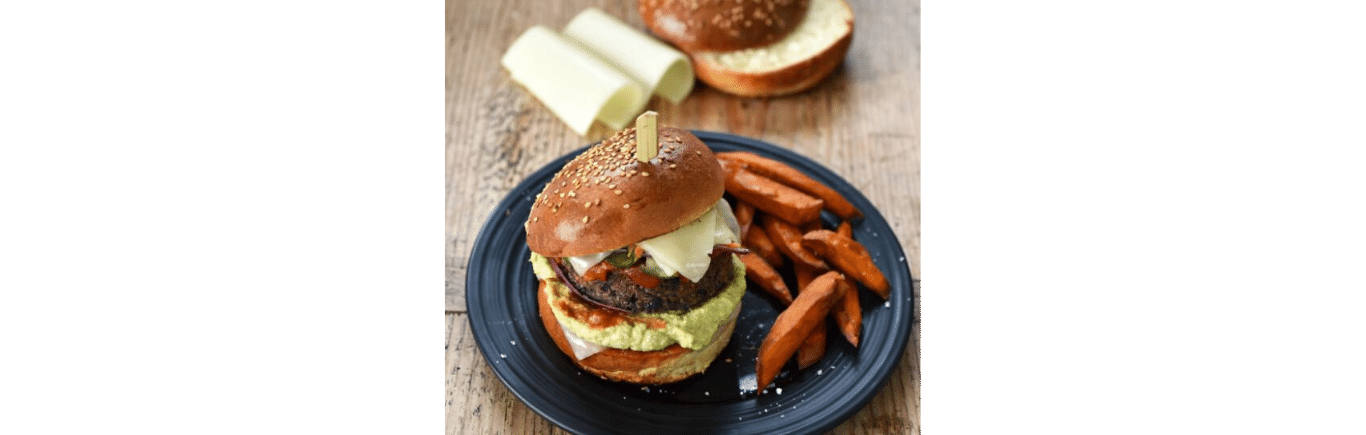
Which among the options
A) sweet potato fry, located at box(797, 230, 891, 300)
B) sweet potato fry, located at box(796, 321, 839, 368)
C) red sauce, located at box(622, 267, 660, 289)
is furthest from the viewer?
sweet potato fry, located at box(797, 230, 891, 300)

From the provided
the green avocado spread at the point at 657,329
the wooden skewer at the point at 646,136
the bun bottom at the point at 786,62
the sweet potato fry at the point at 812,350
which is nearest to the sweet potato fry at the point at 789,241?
the sweet potato fry at the point at 812,350

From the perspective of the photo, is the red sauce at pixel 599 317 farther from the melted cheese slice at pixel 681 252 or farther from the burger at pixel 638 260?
the melted cheese slice at pixel 681 252

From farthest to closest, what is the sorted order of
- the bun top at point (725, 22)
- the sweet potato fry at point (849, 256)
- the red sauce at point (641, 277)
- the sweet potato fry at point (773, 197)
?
the bun top at point (725, 22), the sweet potato fry at point (773, 197), the sweet potato fry at point (849, 256), the red sauce at point (641, 277)

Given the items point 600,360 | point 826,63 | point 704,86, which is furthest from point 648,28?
point 600,360

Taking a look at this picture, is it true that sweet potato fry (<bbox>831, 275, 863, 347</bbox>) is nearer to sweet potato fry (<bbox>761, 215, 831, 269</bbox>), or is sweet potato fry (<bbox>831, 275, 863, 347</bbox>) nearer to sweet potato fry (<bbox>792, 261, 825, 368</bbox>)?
sweet potato fry (<bbox>792, 261, 825, 368</bbox>)

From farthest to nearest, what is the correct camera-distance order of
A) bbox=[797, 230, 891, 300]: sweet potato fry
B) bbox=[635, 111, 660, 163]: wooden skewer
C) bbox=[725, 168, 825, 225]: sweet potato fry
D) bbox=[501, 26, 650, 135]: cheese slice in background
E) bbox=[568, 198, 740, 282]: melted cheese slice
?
bbox=[501, 26, 650, 135]: cheese slice in background → bbox=[725, 168, 825, 225]: sweet potato fry → bbox=[797, 230, 891, 300]: sweet potato fry → bbox=[568, 198, 740, 282]: melted cheese slice → bbox=[635, 111, 660, 163]: wooden skewer

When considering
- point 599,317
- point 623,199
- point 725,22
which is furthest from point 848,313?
point 725,22

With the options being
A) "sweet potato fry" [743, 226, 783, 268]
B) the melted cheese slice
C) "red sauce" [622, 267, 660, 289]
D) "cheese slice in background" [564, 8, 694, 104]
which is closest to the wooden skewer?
the melted cheese slice

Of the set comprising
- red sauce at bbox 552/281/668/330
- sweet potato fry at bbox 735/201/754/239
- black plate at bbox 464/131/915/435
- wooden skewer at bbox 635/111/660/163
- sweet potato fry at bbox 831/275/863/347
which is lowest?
black plate at bbox 464/131/915/435
